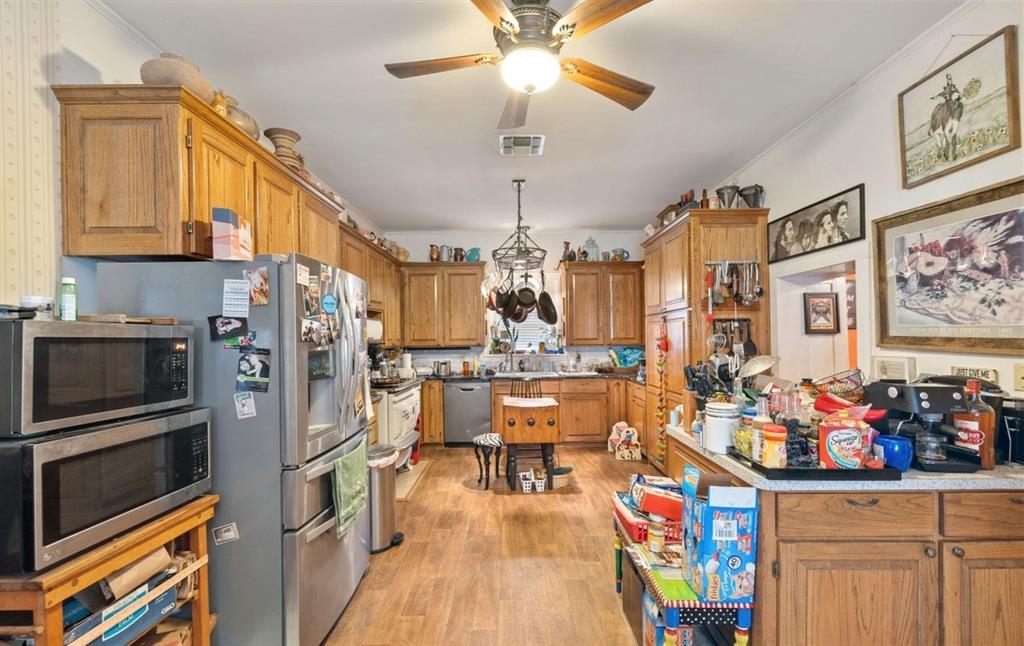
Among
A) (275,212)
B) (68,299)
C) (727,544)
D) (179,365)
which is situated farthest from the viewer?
(275,212)

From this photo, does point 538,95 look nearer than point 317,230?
Yes

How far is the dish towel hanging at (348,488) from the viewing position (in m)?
2.04

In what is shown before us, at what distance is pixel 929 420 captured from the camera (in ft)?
5.27

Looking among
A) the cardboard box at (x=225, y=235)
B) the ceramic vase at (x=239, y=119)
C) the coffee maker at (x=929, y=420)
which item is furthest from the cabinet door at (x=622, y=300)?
the cardboard box at (x=225, y=235)

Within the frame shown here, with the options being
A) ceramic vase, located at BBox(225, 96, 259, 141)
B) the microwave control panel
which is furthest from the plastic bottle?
ceramic vase, located at BBox(225, 96, 259, 141)

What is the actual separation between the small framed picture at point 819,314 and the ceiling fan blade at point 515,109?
2.62m

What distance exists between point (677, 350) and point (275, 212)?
123 inches

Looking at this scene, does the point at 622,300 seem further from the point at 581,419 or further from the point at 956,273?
the point at 956,273

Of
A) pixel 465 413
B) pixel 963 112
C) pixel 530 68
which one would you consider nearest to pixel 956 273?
pixel 963 112

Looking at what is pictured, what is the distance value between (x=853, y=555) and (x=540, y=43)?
2.13m

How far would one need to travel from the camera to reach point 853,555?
1.49 m

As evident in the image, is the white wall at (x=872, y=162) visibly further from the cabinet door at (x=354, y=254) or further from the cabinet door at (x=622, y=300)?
the cabinet door at (x=354, y=254)

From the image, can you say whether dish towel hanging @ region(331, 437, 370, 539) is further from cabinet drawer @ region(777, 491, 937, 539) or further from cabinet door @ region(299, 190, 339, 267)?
cabinet drawer @ region(777, 491, 937, 539)

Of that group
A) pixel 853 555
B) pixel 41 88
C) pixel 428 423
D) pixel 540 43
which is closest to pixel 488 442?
pixel 428 423
